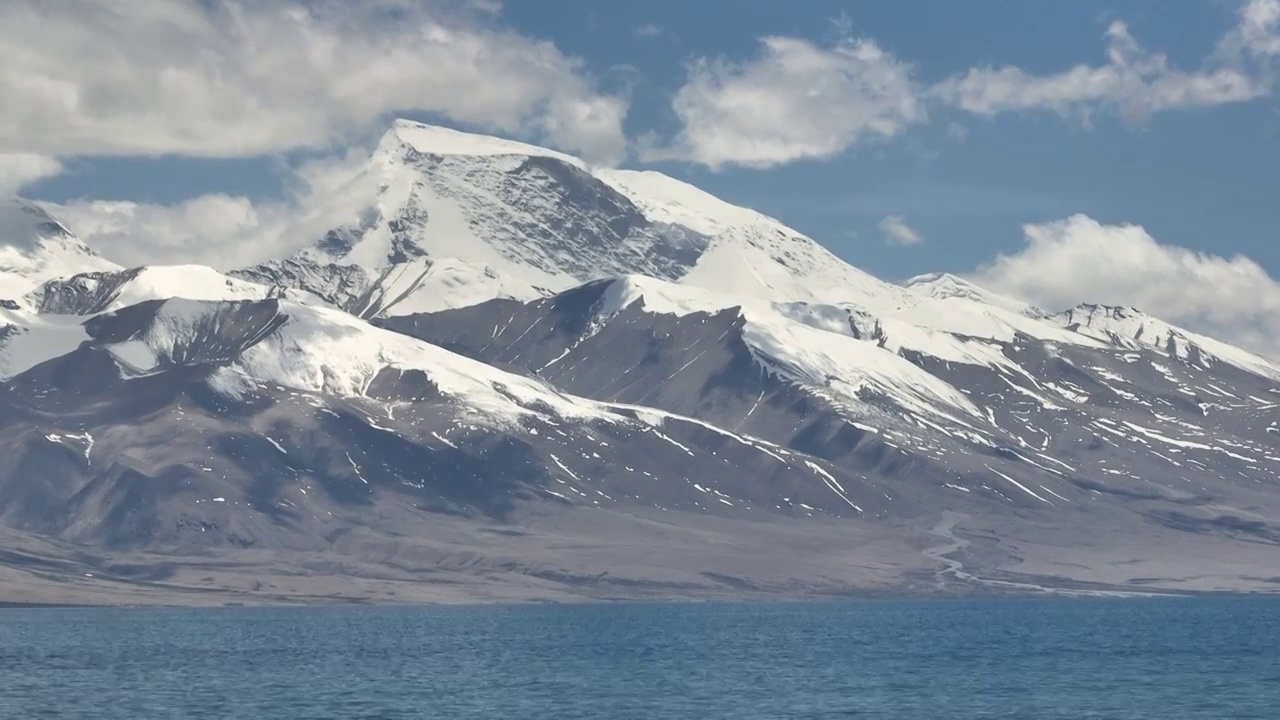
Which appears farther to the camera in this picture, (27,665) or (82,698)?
(27,665)

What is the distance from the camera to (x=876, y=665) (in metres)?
193

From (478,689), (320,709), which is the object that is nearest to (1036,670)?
(478,689)

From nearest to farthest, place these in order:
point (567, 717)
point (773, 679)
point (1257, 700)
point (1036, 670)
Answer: point (567, 717) < point (1257, 700) < point (773, 679) < point (1036, 670)

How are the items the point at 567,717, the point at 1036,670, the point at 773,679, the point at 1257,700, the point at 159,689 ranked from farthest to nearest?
the point at 1036,670, the point at 773,679, the point at 159,689, the point at 1257,700, the point at 567,717

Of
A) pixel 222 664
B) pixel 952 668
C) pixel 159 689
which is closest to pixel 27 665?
pixel 222 664

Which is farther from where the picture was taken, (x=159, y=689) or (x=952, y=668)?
(x=952, y=668)

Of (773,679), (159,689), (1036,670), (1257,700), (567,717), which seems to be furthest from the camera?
(1036,670)

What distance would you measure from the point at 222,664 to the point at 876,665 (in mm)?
59418

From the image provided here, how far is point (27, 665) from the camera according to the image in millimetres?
189375

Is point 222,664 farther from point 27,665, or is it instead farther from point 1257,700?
point 1257,700

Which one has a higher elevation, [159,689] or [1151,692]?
[1151,692]

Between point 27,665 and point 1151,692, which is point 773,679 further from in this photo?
point 27,665

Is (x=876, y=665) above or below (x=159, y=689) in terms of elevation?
above

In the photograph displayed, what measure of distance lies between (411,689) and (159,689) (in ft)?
63.0
